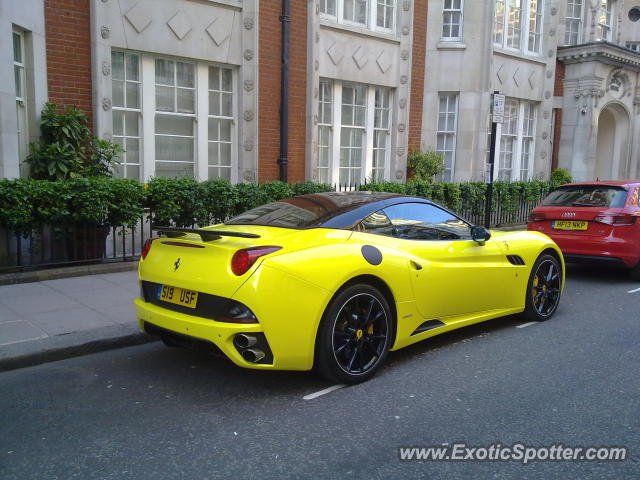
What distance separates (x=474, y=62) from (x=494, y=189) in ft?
12.4

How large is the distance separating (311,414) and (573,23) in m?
19.3

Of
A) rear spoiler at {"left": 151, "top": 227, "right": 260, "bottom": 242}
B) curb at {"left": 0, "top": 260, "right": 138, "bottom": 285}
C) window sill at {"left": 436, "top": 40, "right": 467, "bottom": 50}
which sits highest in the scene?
window sill at {"left": 436, "top": 40, "right": 467, "bottom": 50}

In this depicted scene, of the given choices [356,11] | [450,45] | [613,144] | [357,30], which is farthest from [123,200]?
[613,144]

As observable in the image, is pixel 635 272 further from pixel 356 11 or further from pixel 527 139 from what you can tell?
pixel 527 139

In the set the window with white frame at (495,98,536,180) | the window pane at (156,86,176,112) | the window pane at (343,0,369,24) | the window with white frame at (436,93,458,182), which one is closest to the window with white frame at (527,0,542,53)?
the window with white frame at (495,98,536,180)

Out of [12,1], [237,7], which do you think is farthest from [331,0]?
[12,1]

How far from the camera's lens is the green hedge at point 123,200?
749 cm

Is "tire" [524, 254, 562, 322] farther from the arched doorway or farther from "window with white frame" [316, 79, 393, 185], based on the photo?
the arched doorway

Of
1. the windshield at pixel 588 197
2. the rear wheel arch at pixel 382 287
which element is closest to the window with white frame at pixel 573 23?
the windshield at pixel 588 197

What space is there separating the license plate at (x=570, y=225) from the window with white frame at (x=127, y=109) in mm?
7272

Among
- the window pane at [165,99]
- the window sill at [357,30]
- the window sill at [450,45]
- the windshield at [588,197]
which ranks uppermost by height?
the window sill at [450,45]

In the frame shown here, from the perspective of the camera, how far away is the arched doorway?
2112 centimetres

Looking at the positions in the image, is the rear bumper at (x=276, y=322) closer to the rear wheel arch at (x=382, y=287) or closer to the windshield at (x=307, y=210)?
the rear wheel arch at (x=382, y=287)

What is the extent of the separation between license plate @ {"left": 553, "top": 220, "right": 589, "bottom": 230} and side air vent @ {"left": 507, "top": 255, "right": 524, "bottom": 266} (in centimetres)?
313
